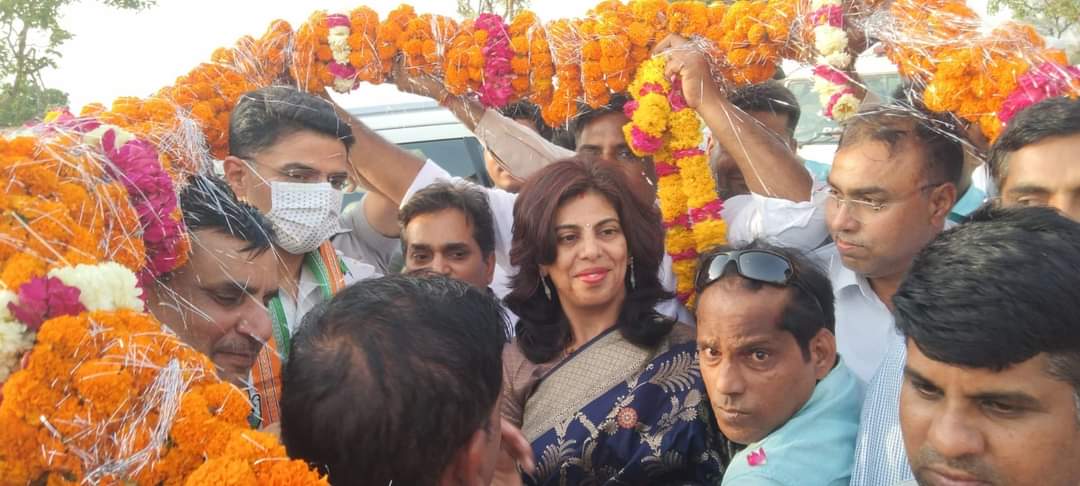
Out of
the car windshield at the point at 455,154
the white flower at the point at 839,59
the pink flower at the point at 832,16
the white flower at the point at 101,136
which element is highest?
the pink flower at the point at 832,16

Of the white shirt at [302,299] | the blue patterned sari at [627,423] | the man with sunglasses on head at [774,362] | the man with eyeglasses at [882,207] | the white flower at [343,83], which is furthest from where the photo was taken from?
the white flower at [343,83]

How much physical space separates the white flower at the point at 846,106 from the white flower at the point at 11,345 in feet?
9.28

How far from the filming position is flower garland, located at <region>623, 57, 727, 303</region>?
363cm

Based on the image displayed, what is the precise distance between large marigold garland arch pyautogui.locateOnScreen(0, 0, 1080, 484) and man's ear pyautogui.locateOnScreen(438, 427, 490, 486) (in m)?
0.26

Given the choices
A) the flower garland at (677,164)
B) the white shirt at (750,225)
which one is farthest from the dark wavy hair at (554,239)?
the flower garland at (677,164)

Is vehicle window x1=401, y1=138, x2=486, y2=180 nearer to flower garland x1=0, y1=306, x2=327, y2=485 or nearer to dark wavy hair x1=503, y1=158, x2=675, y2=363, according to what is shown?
dark wavy hair x1=503, y1=158, x2=675, y2=363

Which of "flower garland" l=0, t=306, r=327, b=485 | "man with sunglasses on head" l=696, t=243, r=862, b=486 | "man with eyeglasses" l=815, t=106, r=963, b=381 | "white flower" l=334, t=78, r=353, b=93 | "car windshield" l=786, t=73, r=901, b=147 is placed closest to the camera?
"flower garland" l=0, t=306, r=327, b=485

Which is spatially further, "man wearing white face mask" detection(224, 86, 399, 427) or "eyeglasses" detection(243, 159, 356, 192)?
"eyeglasses" detection(243, 159, 356, 192)

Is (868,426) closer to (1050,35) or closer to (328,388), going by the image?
(328,388)

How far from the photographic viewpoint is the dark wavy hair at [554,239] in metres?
3.04

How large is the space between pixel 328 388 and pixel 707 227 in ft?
7.74

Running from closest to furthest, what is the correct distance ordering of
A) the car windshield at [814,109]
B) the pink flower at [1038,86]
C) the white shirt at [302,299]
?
the pink flower at [1038,86]
the white shirt at [302,299]
the car windshield at [814,109]

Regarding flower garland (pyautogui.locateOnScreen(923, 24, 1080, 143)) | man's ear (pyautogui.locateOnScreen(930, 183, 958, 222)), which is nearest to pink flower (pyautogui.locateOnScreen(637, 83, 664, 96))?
flower garland (pyautogui.locateOnScreen(923, 24, 1080, 143))

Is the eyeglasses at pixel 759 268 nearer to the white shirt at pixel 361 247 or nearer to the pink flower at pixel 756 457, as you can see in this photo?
the pink flower at pixel 756 457
